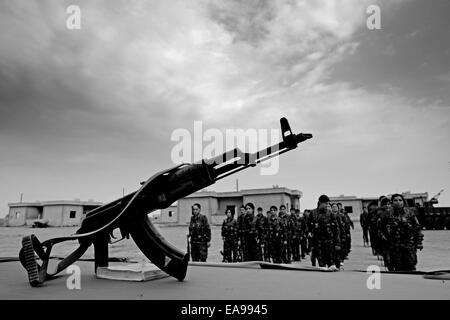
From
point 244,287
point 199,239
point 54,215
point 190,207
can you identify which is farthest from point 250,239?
point 54,215

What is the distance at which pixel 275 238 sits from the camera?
10.4 meters

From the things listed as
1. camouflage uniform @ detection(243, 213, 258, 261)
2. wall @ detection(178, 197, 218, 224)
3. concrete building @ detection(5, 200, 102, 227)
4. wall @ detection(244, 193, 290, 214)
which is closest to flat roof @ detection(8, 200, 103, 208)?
concrete building @ detection(5, 200, 102, 227)

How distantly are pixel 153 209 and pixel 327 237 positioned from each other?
5.00m

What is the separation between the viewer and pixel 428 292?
3.25 metres

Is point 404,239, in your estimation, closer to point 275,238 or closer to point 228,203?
point 275,238

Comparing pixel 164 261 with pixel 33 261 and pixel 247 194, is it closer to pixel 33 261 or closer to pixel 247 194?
pixel 33 261

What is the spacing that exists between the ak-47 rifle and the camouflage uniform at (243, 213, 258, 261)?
18.6 ft

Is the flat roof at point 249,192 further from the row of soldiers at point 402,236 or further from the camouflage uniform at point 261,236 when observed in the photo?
the row of soldiers at point 402,236

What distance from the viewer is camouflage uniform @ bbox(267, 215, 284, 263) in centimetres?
1045

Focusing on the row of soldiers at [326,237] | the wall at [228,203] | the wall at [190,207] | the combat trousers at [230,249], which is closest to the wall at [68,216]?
the wall at [190,207]

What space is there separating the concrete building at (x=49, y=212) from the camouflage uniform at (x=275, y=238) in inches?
1696

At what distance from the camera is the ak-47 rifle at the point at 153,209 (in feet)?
13.6
